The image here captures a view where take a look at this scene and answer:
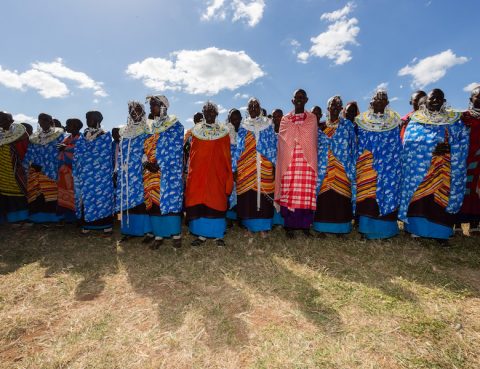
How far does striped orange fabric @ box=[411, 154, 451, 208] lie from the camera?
5.07 meters

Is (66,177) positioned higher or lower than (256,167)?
lower

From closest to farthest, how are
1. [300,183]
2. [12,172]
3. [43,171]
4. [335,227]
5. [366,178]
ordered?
[366,178]
[300,183]
[335,227]
[43,171]
[12,172]

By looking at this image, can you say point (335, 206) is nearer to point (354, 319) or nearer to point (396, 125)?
point (396, 125)

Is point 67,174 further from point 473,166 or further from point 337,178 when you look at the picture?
point 473,166

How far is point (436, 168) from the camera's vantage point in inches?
200

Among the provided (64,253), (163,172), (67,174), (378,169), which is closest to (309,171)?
(378,169)

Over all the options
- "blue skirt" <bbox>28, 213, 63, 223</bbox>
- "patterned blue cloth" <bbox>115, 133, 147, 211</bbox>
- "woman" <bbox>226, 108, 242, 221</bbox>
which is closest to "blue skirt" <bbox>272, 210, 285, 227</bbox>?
"woman" <bbox>226, 108, 242, 221</bbox>

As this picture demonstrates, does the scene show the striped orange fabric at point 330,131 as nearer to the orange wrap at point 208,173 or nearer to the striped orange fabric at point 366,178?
the striped orange fabric at point 366,178

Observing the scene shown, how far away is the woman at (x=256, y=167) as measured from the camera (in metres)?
5.62

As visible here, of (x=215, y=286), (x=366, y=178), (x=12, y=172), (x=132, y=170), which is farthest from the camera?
(x=12, y=172)

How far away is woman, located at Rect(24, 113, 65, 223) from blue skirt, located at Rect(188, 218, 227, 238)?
3758 millimetres

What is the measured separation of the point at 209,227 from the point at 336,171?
8.54 feet

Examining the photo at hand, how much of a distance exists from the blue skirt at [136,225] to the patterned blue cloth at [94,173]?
70 centimetres

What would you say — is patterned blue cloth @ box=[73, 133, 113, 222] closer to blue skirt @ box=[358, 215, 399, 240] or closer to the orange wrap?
the orange wrap
